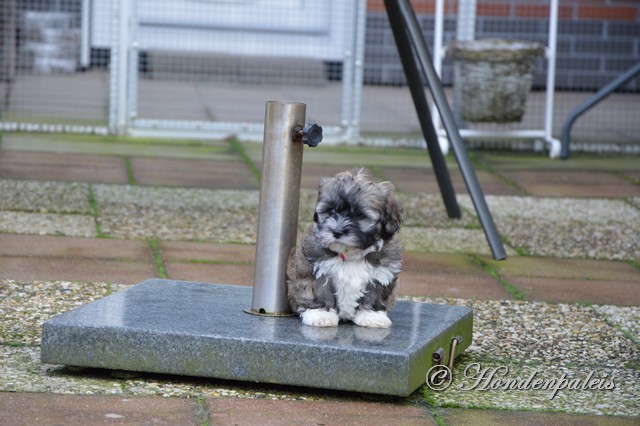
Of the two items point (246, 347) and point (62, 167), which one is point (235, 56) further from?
point (246, 347)

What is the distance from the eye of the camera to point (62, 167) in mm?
7023

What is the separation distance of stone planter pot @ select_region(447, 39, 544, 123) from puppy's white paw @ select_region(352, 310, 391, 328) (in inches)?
210

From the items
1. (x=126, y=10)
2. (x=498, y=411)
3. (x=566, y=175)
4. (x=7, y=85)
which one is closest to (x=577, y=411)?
(x=498, y=411)

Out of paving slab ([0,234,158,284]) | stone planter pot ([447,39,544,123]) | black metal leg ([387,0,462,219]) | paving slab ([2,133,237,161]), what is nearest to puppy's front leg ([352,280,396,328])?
paving slab ([0,234,158,284])

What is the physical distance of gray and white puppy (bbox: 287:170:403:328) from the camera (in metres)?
3.02

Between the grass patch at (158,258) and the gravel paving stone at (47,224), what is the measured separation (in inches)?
12.6

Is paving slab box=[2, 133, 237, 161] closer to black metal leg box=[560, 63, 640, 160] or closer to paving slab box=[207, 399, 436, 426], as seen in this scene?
black metal leg box=[560, 63, 640, 160]

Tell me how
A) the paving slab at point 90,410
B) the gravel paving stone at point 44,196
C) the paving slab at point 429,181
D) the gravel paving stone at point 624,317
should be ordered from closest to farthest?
the paving slab at point 90,410 < the gravel paving stone at point 624,317 < the gravel paving stone at point 44,196 < the paving slab at point 429,181

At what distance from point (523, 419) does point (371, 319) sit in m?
0.56

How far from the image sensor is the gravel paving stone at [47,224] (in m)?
5.17

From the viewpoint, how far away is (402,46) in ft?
17.1

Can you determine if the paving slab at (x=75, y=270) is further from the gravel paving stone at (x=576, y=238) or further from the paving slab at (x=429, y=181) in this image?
the paving slab at (x=429, y=181)

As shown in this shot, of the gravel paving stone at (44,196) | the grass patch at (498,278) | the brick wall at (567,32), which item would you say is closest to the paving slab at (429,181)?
the grass patch at (498,278)

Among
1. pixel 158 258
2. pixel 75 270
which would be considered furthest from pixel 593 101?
pixel 75 270
